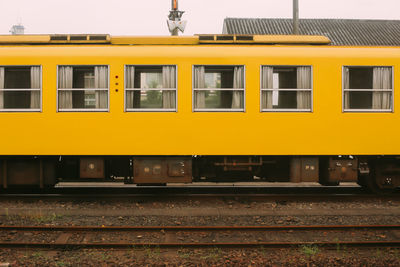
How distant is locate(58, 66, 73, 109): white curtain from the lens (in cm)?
816

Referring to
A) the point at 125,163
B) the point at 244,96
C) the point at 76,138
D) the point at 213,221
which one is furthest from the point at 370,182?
the point at 76,138

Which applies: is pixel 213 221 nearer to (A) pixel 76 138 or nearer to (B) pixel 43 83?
(A) pixel 76 138

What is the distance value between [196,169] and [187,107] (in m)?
1.37

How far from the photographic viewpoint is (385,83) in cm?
839

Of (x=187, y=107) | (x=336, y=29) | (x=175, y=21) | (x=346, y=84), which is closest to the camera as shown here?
(x=187, y=107)

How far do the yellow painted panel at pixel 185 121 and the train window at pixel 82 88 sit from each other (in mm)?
136

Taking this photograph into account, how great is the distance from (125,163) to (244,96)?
9.47ft

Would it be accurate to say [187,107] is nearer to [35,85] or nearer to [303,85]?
[303,85]

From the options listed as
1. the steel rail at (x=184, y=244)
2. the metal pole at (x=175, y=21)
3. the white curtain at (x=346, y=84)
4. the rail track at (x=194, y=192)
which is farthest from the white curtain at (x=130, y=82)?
the metal pole at (x=175, y=21)

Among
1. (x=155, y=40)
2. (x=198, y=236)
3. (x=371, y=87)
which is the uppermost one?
(x=155, y=40)

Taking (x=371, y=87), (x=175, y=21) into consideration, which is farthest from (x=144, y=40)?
(x=175, y=21)

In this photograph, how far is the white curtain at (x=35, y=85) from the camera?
8164mm

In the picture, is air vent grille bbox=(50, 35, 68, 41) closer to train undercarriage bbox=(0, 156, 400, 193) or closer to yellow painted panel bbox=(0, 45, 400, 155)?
yellow painted panel bbox=(0, 45, 400, 155)

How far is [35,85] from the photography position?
8.18 m
